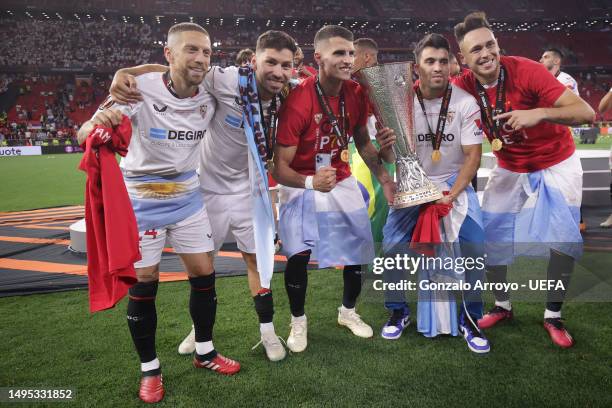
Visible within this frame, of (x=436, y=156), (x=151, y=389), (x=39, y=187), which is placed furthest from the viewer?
(x=39, y=187)

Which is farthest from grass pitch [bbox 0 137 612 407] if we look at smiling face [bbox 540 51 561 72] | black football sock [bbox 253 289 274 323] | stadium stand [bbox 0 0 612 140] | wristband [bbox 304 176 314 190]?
stadium stand [bbox 0 0 612 140]

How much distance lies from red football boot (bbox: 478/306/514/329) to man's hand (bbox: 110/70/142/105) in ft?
8.46

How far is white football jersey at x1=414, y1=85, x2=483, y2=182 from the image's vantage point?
2826 millimetres

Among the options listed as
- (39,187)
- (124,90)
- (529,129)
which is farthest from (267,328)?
(39,187)

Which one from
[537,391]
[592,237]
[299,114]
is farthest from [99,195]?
[592,237]

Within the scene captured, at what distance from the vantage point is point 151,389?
235cm

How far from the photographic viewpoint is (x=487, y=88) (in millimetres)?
2932

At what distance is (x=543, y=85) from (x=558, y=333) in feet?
5.10

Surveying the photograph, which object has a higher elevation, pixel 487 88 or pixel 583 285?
pixel 487 88

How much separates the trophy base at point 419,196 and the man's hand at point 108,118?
163 cm

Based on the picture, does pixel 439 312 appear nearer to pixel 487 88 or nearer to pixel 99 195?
pixel 487 88

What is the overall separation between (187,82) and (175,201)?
0.64m

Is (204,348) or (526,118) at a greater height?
(526,118)

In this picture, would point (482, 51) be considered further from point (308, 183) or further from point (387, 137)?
point (308, 183)
